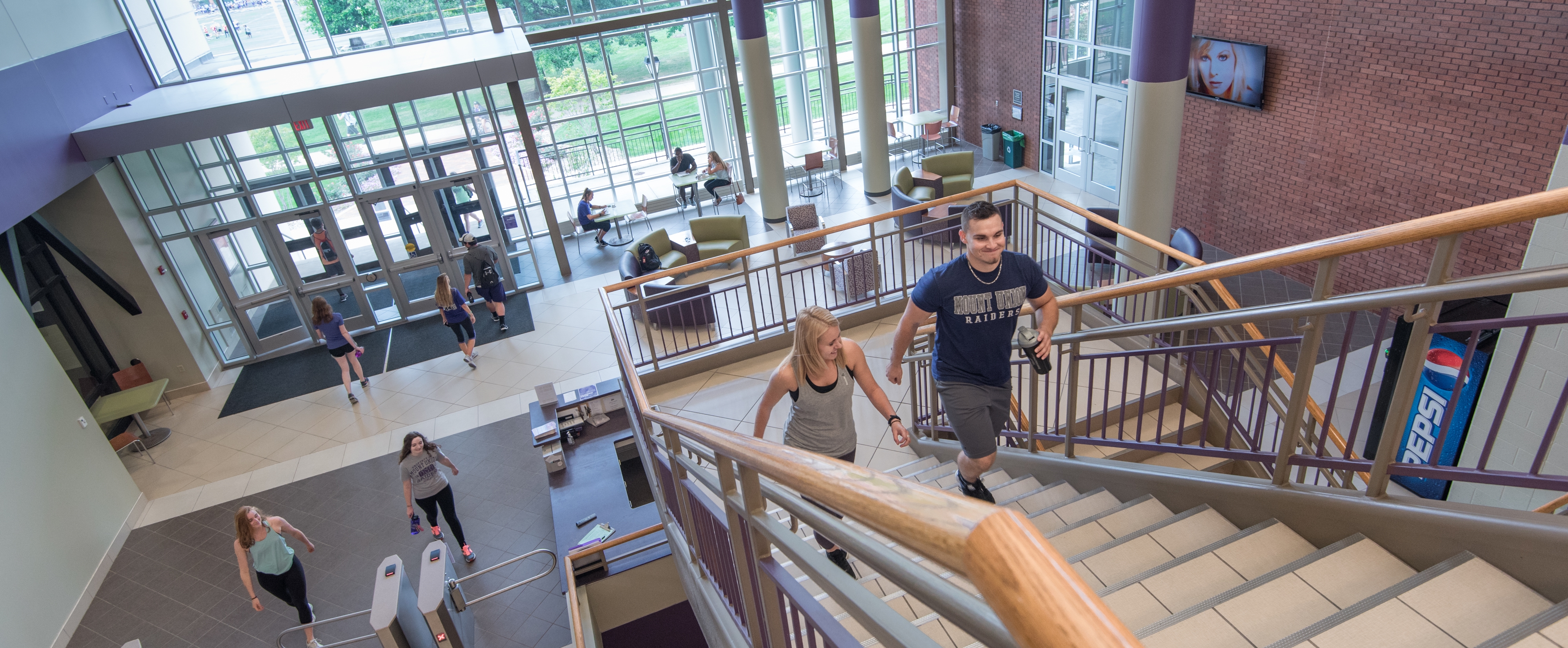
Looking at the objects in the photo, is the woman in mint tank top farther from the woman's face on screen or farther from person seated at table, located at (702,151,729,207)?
the woman's face on screen

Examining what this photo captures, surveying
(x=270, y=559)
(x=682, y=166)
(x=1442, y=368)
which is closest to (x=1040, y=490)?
(x=1442, y=368)

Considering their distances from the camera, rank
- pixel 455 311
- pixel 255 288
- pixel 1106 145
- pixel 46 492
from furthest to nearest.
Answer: pixel 1106 145 < pixel 255 288 < pixel 455 311 < pixel 46 492

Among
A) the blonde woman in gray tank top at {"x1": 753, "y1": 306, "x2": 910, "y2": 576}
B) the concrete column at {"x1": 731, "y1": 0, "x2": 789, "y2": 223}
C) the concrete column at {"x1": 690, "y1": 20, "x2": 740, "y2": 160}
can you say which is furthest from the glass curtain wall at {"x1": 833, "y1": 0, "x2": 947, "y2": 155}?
the blonde woman in gray tank top at {"x1": 753, "y1": 306, "x2": 910, "y2": 576}

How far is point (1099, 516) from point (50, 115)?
11165 mm

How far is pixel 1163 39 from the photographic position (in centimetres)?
676

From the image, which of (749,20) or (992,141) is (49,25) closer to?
(749,20)

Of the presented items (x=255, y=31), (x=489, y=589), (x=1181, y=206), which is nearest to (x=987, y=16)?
(x=1181, y=206)

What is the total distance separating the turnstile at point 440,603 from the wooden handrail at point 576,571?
0.72 m

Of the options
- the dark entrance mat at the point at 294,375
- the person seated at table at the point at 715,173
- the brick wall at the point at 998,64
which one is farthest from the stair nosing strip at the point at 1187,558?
the brick wall at the point at 998,64

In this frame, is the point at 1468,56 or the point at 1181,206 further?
the point at 1181,206

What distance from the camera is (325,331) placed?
9172 mm

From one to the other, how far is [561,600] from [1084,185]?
1089cm

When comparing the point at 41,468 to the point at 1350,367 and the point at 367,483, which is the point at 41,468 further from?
the point at 1350,367

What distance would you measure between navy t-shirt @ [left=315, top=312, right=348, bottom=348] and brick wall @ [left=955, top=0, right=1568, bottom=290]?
36.5 feet
